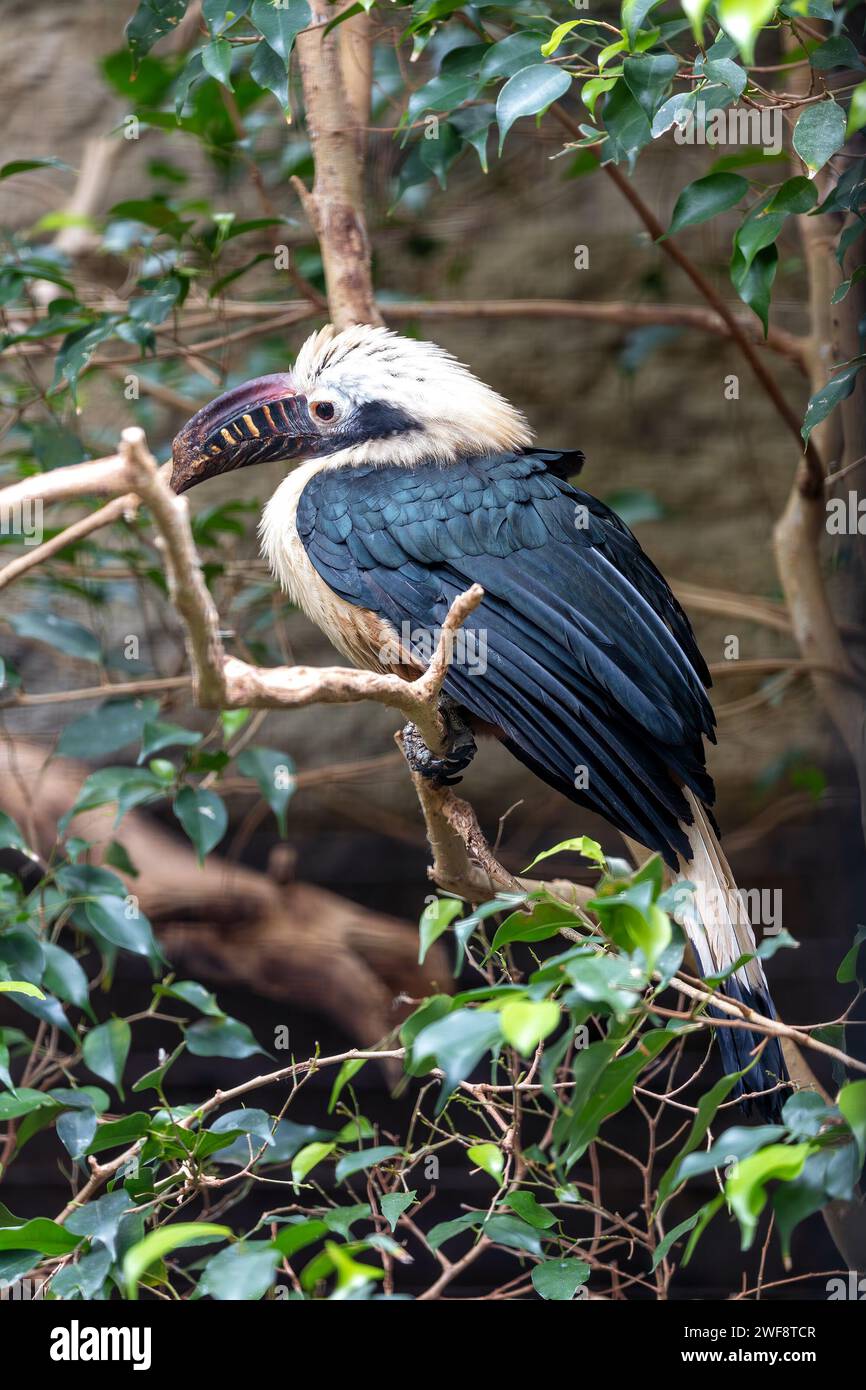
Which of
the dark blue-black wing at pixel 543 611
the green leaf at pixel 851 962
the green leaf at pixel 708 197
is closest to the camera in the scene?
the green leaf at pixel 851 962

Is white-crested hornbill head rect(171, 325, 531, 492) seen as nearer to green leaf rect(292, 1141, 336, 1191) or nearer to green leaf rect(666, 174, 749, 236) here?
green leaf rect(666, 174, 749, 236)

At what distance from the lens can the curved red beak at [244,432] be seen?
143 centimetres

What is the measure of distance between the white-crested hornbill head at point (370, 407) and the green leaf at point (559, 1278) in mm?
878

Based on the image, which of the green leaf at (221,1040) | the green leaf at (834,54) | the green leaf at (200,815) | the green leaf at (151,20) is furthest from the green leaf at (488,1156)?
the green leaf at (151,20)

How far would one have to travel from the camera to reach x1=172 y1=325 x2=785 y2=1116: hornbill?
1316 millimetres

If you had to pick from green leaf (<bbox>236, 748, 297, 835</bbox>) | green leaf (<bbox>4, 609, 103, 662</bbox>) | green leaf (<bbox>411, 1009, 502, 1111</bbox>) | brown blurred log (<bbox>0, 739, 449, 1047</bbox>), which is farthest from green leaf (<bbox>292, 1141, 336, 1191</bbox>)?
brown blurred log (<bbox>0, 739, 449, 1047</bbox>)

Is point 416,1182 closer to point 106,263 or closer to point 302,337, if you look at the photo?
point 302,337

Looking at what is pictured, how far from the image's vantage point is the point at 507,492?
1.44 metres

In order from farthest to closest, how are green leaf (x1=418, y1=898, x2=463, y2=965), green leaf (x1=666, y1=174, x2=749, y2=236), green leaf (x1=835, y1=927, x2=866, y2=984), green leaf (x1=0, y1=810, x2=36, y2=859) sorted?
1. green leaf (x1=0, y1=810, x2=36, y2=859)
2. green leaf (x1=666, y1=174, x2=749, y2=236)
3. green leaf (x1=835, y1=927, x2=866, y2=984)
4. green leaf (x1=418, y1=898, x2=463, y2=965)

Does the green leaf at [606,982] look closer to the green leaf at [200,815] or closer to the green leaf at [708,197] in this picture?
the green leaf at [708,197]

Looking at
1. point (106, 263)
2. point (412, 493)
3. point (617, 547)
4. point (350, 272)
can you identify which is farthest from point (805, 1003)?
point (106, 263)

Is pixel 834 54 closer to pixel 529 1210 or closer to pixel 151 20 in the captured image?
pixel 151 20

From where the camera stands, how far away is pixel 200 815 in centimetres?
155
